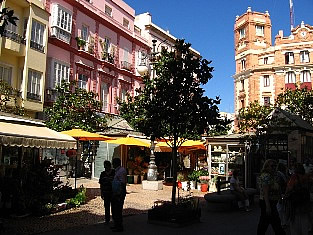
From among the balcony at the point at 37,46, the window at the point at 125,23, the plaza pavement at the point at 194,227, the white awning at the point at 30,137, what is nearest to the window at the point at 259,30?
the window at the point at 125,23

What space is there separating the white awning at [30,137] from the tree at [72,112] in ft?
30.3

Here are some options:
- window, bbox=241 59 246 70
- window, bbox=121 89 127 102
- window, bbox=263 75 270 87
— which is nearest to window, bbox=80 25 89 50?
window, bbox=121 89 127 102

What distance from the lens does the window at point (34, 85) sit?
20859 mm

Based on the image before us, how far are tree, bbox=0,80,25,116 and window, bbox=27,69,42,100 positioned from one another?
94 cm

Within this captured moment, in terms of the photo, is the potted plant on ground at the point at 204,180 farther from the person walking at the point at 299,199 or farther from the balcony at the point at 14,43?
the balcony at the point at 14,43

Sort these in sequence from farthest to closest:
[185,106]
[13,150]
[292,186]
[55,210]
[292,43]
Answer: [292,43], [13,150], [55,210], [185,106], [292,186]

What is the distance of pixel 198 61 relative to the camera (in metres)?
9.93

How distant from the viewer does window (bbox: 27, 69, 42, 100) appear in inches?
821

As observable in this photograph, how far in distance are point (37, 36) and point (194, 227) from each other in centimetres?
1695

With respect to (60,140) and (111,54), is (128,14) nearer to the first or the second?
(111,54)

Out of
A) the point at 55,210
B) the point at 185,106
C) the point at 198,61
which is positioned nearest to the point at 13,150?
the point at 55,210

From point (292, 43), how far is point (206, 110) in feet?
148

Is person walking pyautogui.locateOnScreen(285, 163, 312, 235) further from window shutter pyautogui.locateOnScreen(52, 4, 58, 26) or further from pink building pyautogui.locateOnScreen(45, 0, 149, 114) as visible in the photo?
window shutter pyautogui.locateOnScreen(52, 4, 58, 26)

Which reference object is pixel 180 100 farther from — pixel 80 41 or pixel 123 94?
pixel 123 94
